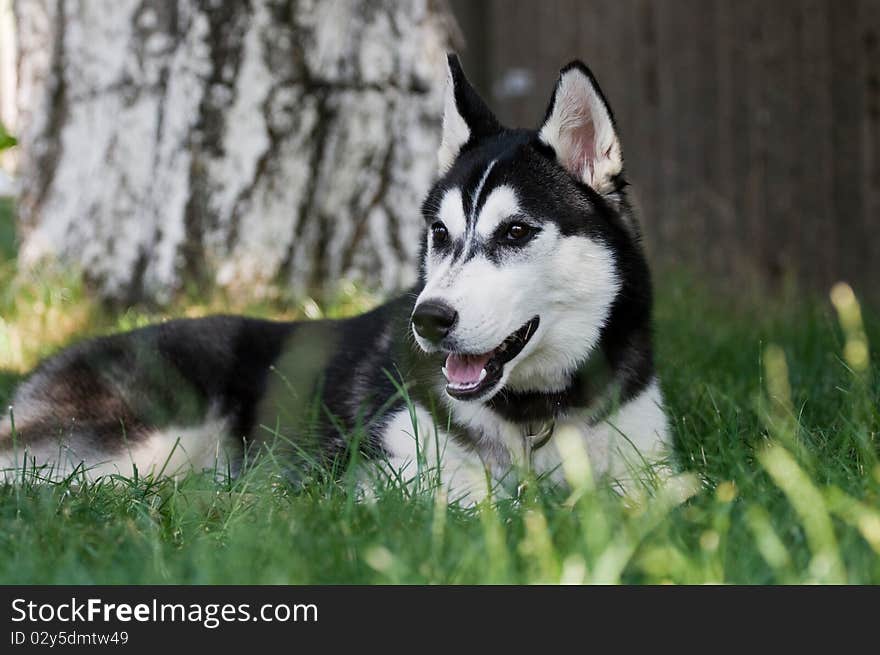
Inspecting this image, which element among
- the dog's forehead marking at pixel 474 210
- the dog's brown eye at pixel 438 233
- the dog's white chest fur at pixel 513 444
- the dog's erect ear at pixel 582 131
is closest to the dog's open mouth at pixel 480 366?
the dog's white chest fur at pixel 513 444

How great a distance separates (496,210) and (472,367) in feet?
1.51

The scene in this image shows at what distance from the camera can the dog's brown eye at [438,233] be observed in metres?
3.10

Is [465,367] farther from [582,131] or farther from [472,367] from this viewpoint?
[582,131]

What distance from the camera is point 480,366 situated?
2844mm

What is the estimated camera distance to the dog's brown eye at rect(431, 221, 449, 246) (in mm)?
3096

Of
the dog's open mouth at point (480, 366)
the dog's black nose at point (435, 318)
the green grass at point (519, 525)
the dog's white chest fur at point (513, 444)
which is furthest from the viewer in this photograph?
the dog's white chest fur at point (513, 444)

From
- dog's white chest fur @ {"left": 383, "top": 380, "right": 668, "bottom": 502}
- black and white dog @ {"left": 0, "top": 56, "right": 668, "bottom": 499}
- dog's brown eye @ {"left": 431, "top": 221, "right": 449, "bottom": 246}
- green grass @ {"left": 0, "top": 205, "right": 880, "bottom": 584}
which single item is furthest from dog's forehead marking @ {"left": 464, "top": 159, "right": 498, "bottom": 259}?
green grass @ {"left": 0, "top": 205, "right": 880, "bottom": 584}

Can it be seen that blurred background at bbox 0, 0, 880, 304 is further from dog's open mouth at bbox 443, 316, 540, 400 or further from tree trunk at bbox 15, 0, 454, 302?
dog's open mouth at bbox 443, 316, 540, 400

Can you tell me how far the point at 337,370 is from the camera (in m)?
3.54

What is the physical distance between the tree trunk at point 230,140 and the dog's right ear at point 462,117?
5.76ft

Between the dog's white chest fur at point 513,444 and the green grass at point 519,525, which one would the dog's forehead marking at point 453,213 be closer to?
the dog's white chest fur at point 513,444

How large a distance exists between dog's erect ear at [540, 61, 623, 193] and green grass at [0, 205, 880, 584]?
2.61 feet

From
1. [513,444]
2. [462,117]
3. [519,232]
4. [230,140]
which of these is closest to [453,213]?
[519,232]

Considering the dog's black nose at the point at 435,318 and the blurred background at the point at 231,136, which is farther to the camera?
the blurred background at the point at 231,136
